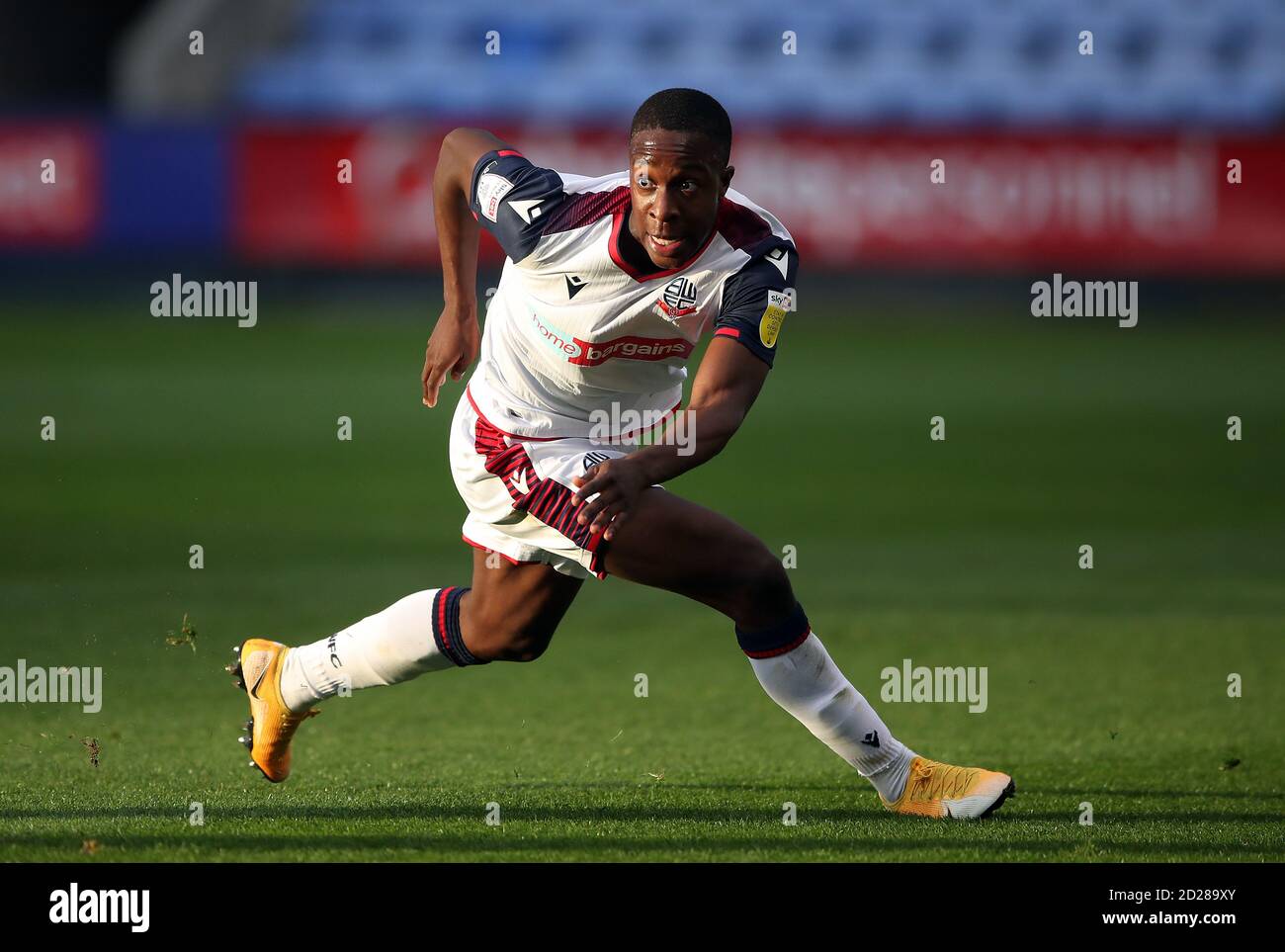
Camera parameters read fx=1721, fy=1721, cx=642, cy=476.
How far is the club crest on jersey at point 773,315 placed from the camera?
4188 millimetres

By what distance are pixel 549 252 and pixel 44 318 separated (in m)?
14.7

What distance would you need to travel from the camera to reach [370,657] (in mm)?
4852

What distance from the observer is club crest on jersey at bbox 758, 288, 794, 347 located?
13.7ft

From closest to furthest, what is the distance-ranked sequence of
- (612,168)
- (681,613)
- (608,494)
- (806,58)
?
(608,494), (681,613), (612,168), (806,58)

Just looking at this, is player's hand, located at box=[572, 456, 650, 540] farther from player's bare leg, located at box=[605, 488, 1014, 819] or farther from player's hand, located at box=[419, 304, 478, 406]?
player's hand, located at box=[419, 304, 478, 406]

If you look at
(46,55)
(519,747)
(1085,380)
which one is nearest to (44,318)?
(46,55)

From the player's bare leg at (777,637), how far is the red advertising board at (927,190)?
13793 mm

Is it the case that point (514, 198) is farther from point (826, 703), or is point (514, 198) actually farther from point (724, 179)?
A: point (826, 703)

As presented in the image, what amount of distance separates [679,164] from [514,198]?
0.66 metres

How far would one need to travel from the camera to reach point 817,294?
63.4ft

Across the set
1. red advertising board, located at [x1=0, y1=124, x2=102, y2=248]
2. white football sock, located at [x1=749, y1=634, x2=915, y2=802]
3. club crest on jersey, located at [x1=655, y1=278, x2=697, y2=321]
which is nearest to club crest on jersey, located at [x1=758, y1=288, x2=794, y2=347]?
club crest on jersey, located at [x1=655, y1=278, x2=697, y2=321]

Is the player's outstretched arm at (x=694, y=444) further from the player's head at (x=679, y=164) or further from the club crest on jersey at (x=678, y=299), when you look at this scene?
the player's head at (x=679, y=164)

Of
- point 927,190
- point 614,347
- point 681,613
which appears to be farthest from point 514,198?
point 927,190

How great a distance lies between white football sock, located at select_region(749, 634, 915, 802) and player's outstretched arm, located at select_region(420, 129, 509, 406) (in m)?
1.20
